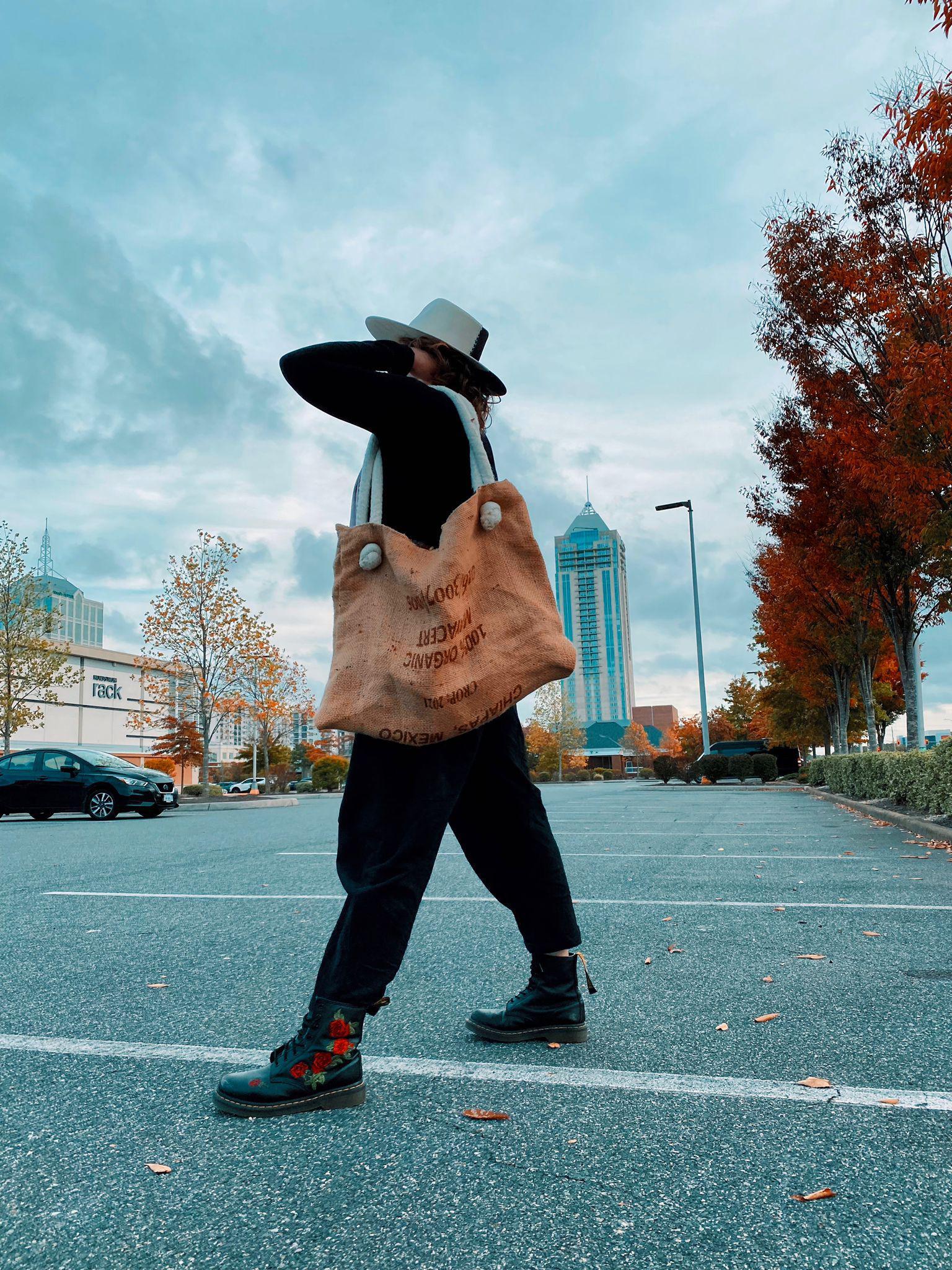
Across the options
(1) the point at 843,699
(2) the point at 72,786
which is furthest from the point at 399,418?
(1) the point at 843,699

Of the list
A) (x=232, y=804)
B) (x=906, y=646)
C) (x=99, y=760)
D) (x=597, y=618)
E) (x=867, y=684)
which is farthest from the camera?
(x=597, y=618)

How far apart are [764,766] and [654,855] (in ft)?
102

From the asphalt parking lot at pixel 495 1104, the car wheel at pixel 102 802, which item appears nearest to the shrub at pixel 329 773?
the car wheel at pixel 102 802

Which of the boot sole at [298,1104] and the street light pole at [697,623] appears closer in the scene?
the boot sole at [298,1104]

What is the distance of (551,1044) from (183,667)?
27.2 m

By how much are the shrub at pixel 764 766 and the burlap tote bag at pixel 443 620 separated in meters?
36.5

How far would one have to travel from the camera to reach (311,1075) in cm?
197

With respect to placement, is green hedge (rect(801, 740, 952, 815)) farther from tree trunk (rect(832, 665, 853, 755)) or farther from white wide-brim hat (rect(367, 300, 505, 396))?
white wide-brim hat (rect(367, 300, 505, 396))

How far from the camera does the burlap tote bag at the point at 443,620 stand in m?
2.09

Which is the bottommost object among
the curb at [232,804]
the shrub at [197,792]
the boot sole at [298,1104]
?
the curb at [232,804]

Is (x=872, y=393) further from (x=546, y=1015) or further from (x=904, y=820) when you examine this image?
(x=546, y=1015)

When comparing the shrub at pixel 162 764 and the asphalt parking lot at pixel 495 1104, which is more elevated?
the shrub at pixel 162 764

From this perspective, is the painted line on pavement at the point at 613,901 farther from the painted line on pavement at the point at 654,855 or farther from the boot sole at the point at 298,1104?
the boot sole at the point at 298,1104

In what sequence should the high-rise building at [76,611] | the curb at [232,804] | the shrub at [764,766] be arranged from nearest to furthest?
the curb at [232,804], the shrub at [764,766], the high-rise building at [76,611]
